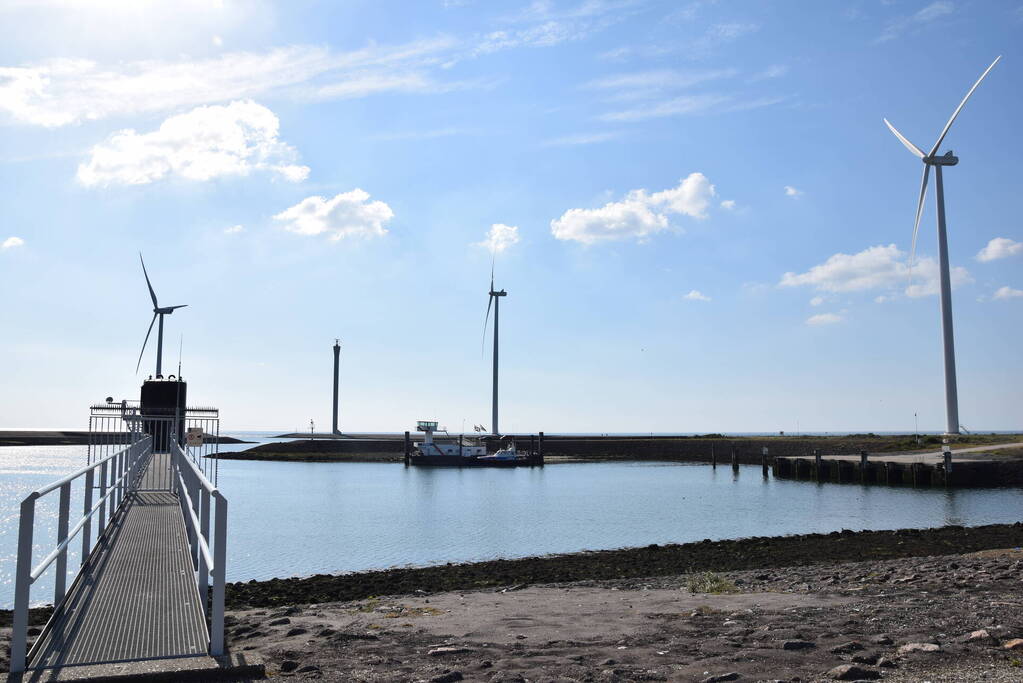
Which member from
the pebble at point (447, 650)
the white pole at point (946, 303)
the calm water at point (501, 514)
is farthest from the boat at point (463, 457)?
the pebble at point (447, 650)

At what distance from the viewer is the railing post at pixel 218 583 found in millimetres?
6863

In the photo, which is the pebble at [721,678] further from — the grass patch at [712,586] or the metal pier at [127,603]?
the grass patch at [712,586]

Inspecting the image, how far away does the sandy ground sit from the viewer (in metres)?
7.55

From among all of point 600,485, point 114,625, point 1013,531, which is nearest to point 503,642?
point 114,625

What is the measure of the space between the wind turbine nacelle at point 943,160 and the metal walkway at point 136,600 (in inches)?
2995

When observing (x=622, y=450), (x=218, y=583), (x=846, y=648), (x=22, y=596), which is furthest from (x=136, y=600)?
(x=622, y=450)

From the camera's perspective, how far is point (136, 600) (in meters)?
8.84

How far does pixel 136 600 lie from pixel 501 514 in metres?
33.7

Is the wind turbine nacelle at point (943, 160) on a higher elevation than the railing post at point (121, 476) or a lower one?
higher

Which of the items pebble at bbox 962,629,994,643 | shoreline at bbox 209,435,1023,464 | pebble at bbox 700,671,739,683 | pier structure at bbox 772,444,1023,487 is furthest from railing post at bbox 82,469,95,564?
shoreline at bbox 209,435,1023,464

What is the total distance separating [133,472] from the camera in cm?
1939

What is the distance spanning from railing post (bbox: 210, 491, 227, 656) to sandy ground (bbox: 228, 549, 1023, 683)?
27.0 inches

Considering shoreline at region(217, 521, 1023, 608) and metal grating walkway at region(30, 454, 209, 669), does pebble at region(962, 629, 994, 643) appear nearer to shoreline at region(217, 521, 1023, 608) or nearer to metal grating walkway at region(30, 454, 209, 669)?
metal grating walkway at region(30, 454, 209, 669)

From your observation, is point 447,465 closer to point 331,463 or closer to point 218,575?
point 331,463
